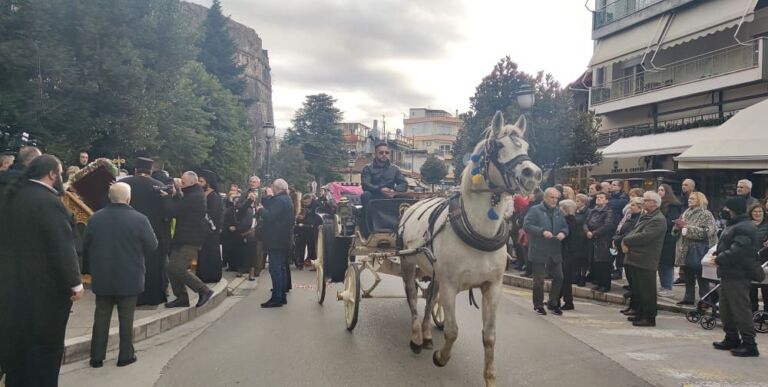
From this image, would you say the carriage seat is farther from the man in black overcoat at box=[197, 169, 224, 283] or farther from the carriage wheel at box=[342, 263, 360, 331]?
the man in black overcoat at box=[197, 169, 224, 283]

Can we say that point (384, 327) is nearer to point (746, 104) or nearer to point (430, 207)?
point (430, 207)

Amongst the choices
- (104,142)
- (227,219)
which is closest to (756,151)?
(227,219)

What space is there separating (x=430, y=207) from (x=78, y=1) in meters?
14.9

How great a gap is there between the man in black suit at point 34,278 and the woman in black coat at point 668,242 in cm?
885

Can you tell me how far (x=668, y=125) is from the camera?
22.1 m

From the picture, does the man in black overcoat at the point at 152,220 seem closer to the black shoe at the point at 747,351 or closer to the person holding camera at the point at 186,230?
the person holding camera at the point at 186,230

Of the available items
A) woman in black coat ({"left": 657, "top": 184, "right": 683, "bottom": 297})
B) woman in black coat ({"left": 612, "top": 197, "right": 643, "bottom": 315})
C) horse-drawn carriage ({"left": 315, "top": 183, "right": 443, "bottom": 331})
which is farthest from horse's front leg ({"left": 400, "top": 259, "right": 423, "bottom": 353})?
woman in black coat ({"left": 657, "top": 184, "right": 683, "bottom": 297})

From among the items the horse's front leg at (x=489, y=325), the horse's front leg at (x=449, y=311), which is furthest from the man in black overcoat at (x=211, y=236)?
the horse's front leg at (x=489, y=325)

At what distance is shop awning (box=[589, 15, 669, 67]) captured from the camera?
73.3 ft

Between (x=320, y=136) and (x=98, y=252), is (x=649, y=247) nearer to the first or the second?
(x=98, y=252)

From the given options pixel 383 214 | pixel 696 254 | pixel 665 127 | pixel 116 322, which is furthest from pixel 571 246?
pixel 665 127

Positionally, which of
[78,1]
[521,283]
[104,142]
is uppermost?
[78,1]

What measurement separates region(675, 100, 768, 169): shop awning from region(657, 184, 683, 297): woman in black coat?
226 inches

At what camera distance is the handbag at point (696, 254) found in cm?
871
